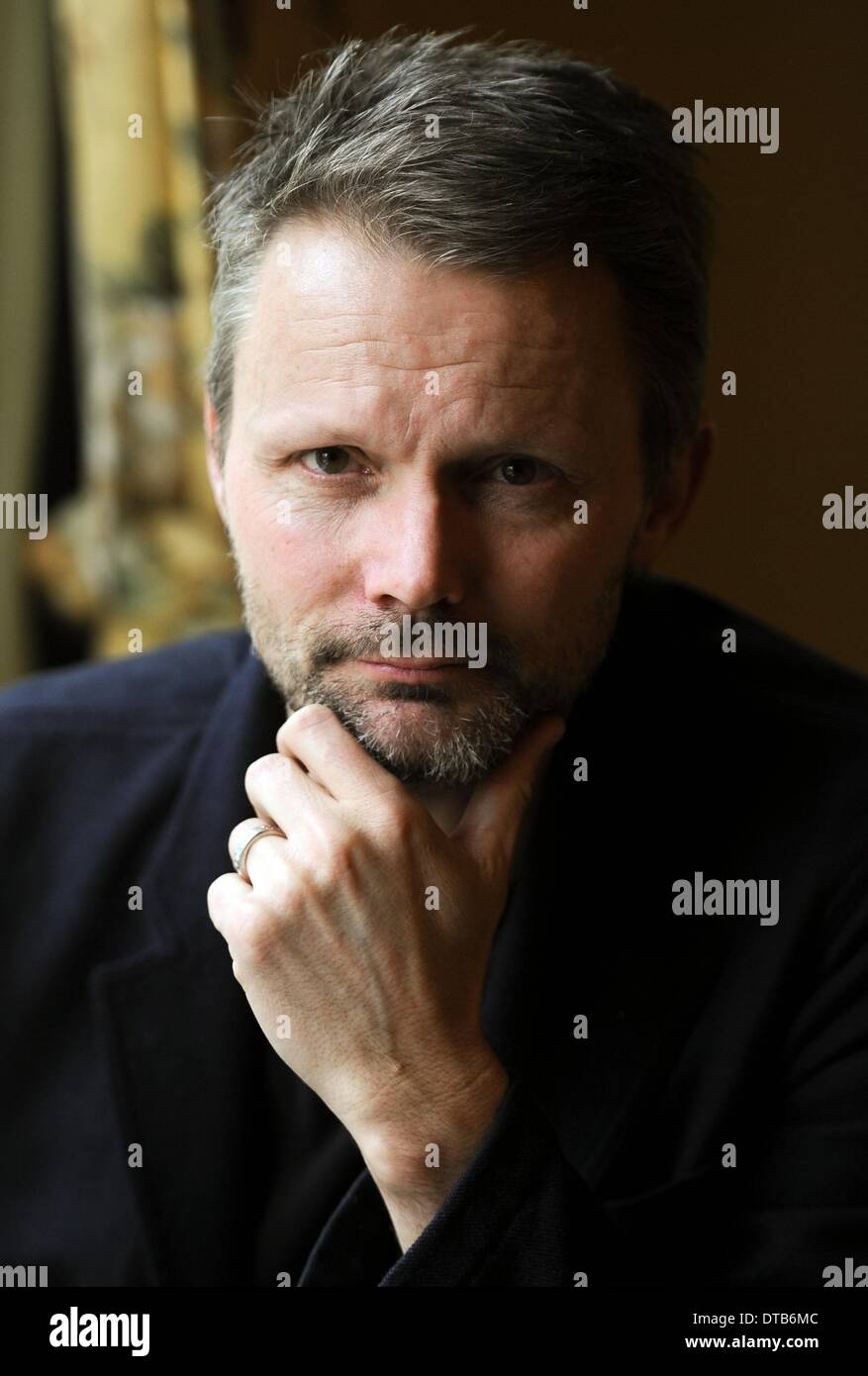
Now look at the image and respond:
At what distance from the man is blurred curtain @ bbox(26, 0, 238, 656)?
0.50 meters

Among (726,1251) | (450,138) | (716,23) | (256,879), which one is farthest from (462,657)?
(716,23)

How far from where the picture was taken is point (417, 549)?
105 centimetres

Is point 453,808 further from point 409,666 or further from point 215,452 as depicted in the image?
point 215,452

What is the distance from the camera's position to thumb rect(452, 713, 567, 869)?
1.11 m

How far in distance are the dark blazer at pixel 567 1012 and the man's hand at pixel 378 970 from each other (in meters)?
0.07

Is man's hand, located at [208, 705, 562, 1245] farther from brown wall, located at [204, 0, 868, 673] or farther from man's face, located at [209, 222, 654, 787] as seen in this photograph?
brown wall, located at [204, 0, 868, 673]

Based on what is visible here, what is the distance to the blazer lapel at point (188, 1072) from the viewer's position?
3.79 feet

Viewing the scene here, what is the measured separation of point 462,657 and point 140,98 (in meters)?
1.01

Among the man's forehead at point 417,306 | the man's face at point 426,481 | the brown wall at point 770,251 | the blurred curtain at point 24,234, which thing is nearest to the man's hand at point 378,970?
the man's face at point 426,481

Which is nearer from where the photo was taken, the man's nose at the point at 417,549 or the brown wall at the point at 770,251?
the man's nose at the point at 417,549

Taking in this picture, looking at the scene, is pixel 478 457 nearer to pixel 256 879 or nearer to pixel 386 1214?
pixel 256 879

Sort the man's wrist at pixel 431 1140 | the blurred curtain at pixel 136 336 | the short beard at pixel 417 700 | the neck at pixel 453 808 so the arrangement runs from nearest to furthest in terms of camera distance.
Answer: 1. the man's wrist at pixel 431 1140
2. the short beard at pixel 417 700
3. the neck at pixel 453 808
4. the blurred curtain at pixel 136 336

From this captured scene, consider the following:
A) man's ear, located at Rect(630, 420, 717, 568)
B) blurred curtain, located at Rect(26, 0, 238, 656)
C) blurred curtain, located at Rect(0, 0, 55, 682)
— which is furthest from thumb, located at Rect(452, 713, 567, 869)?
blurred curtain, located at Rect(0, 0, 55, 682)

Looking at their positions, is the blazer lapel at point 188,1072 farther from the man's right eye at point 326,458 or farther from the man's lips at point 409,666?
the man's right eye at point 326,458
